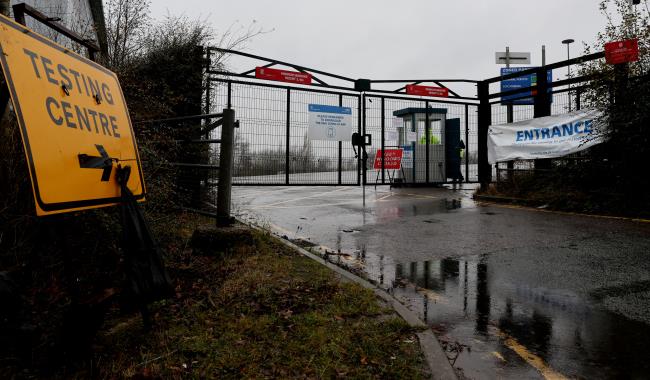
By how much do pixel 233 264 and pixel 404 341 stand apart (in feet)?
7.13

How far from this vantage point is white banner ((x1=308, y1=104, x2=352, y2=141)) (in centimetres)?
1455

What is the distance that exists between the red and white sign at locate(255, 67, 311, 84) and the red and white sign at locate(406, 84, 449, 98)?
4.35m

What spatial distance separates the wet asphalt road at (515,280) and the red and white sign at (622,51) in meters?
3.41

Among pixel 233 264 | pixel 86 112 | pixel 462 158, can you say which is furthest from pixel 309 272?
pixel 462 158

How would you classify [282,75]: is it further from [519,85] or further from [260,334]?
[260,334]

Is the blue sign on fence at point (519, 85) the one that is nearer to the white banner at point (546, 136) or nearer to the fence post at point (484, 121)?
the fence post at point (484, 121)

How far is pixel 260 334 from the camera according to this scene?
2.85 metres

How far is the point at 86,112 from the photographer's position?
261 centimetres

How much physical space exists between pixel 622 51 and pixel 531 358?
8.55 metres

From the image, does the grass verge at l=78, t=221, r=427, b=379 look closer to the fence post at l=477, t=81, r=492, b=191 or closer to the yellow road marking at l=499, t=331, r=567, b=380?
the yellow road marking at l=499, t=331, r=567, b=380

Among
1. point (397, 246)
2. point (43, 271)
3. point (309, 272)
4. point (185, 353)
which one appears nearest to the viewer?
point (185, 353)

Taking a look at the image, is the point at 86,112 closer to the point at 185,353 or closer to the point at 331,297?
the point at 185,353

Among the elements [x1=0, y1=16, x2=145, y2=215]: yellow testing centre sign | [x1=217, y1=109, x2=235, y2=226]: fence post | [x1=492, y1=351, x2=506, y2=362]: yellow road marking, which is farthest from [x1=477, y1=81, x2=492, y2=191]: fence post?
[x1=0, y1=16, x2=145, y2=215]: yellow testing centre sign

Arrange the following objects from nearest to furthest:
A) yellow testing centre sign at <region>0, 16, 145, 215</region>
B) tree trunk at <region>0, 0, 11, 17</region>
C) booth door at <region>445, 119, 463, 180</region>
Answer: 1. yellow testing centre sign at <region>0, 16, 145, 215</region>
2. tree trunk at <region>0, 0, 11, 17</region>
3. booth door at <region>445, 119, 463, 180</region>
